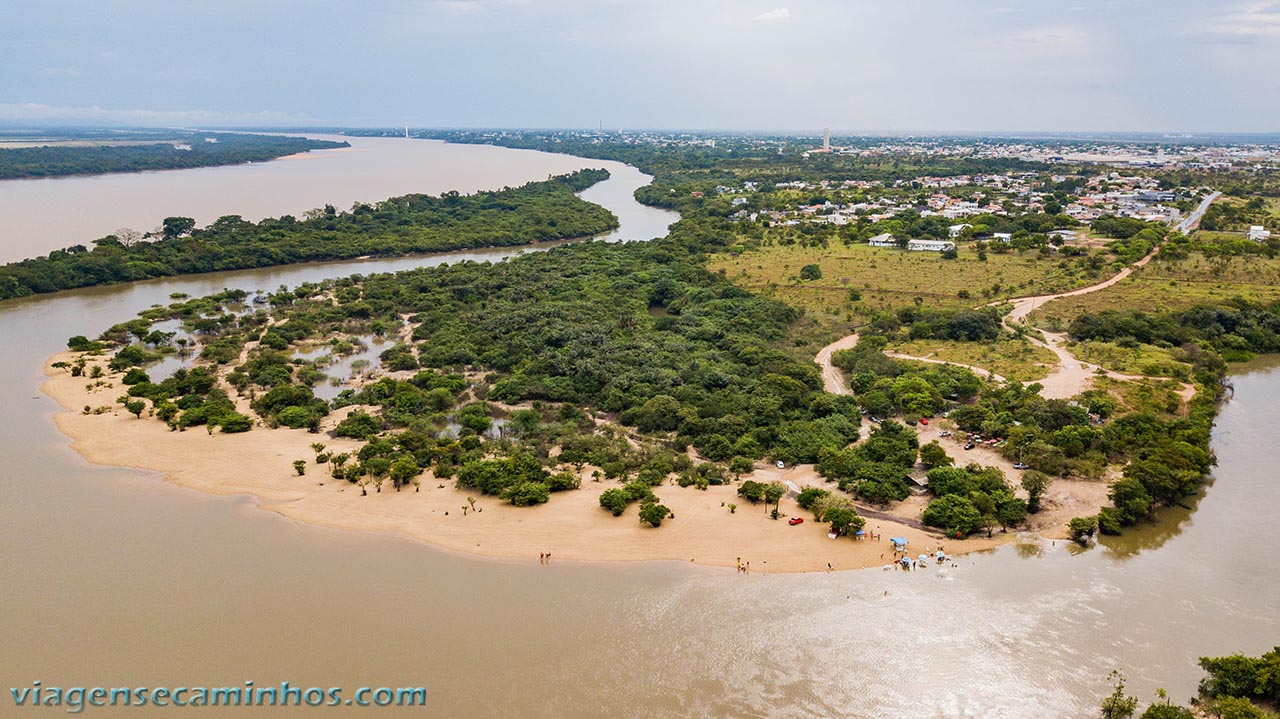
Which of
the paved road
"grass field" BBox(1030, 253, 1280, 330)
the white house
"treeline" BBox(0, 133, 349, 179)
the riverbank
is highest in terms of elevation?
"treeline" BBox(0, 133, 349, 179)

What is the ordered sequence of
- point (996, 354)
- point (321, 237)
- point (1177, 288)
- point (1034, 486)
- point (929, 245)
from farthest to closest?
point (321, 237) < point (929, 245) < point (1177, 288) < point (996, 354) < point (1034, 486)

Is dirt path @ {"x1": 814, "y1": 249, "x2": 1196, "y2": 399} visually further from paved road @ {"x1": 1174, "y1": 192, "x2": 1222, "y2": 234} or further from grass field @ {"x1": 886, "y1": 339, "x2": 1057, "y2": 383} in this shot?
paved road @ {"x1": 1174, "y1": 192, "x2": 1222, "y2": 234}

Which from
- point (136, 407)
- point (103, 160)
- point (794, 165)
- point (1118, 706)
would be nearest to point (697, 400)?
point (1118, 706)

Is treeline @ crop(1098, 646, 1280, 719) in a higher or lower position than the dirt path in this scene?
lower

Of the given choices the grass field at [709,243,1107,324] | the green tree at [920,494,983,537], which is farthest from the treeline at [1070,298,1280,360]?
the green tree at [920,494,983,537]

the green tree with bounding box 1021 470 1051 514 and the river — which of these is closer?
Answer: the river

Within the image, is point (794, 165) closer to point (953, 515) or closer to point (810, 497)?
point (810, 497)

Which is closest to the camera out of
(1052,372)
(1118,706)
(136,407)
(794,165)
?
(1118,706)
